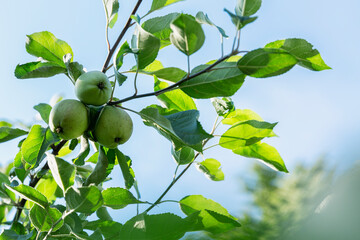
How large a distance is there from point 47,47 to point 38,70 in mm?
137

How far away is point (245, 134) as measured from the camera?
1.44 metres

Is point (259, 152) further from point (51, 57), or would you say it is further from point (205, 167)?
point (51, 57)

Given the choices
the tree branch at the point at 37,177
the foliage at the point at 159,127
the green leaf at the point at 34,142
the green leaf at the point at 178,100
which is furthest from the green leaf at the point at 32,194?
the green leaf at the point at 178,100

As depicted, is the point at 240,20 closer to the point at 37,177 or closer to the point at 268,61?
the point at 268,61

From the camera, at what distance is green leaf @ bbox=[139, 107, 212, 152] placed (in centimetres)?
113

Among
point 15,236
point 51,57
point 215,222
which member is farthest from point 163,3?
point 15,236

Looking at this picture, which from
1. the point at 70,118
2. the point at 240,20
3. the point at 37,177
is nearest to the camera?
the point at 240,20

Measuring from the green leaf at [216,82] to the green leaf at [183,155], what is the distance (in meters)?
0.33

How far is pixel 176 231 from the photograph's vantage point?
120cm

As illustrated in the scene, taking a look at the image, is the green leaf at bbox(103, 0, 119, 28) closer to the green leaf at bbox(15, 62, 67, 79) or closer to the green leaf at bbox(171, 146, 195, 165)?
the green leaf at bbox(15, 62, 67, 79)

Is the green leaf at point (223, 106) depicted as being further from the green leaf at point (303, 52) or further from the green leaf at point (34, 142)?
the green leaf at point (34, 142)

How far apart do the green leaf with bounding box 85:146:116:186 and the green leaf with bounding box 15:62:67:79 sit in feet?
1.09

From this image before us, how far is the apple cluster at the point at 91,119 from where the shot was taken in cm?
123

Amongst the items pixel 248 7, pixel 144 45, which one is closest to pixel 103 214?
pixel 144 45
